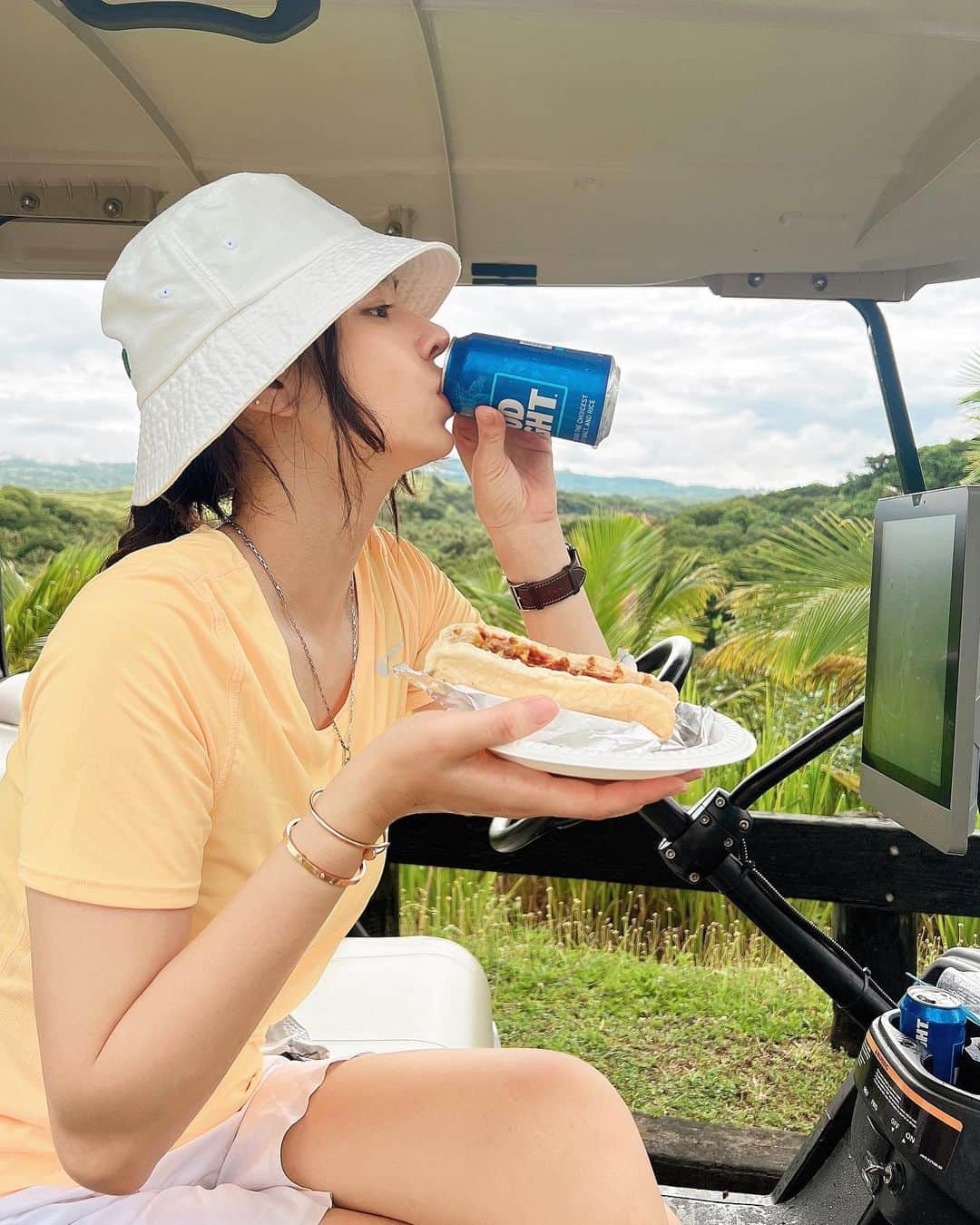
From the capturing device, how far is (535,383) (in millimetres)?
1140

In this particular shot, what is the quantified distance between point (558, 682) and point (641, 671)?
59 cm

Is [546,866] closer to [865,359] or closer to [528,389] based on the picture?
[865,359]

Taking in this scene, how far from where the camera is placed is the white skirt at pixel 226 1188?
2.81 feet

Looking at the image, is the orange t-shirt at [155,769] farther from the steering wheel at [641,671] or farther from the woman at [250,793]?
the steering wheel at [641,671]

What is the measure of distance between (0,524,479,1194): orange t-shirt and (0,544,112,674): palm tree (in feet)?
3.26

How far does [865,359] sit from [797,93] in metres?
0.66

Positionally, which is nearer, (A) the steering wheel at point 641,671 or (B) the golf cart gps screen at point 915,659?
(B) the golf cart gps screen at point 915,659

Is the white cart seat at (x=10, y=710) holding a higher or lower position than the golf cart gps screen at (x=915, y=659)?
lower

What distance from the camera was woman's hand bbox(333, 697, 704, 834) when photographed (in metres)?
0.79

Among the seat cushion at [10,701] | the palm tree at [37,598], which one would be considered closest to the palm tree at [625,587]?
the palm tree at [37,598]

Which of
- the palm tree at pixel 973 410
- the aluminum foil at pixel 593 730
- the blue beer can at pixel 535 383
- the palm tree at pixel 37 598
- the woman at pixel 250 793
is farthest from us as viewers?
the palm tree at pixel 973 410

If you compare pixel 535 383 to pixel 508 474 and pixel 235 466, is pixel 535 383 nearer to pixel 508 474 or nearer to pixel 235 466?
pixel 508 474

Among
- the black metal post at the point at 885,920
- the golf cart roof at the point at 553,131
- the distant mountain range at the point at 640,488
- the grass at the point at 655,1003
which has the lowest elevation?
the grass at the point at 655,1003

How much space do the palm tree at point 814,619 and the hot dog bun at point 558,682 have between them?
2.93m
